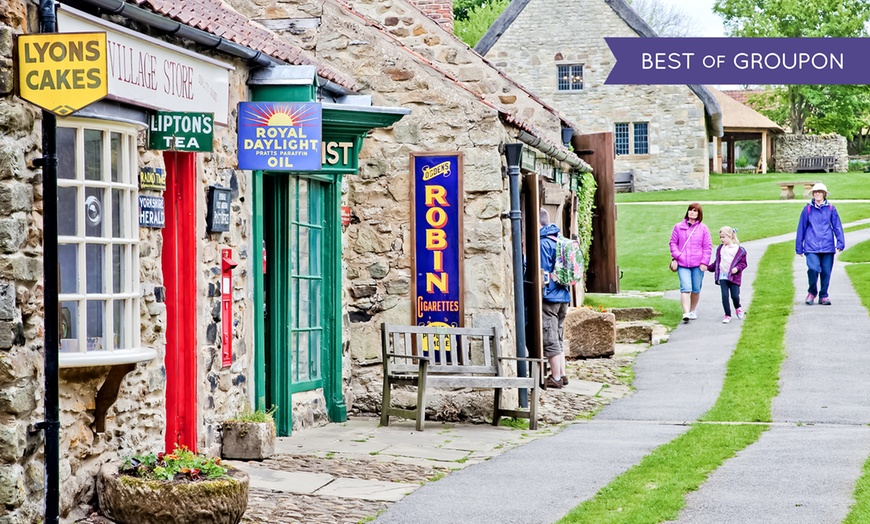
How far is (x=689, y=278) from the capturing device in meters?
17.4

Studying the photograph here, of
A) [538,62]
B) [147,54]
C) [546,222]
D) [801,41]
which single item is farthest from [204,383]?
[538,62]

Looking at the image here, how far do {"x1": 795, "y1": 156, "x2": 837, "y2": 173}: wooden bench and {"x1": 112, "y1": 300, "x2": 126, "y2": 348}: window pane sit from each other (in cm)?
5288

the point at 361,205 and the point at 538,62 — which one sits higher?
the point at 538,62

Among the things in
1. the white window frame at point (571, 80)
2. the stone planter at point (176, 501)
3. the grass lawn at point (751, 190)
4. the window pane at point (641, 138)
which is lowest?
the stone planter at point (176, 501)

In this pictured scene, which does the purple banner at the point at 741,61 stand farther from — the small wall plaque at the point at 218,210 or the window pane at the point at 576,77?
the window pane at the point at 576,77

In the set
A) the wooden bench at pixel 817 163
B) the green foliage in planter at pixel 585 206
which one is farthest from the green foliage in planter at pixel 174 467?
the wooden bench at pixel 817 163

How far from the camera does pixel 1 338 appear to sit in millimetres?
5754

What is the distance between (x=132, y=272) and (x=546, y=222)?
672 cm

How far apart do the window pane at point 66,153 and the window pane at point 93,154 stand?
0.40ft

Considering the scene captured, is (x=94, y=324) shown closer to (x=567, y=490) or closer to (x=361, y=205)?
(x=567, y=490)

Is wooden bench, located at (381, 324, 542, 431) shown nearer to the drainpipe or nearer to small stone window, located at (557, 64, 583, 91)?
the drainpipe

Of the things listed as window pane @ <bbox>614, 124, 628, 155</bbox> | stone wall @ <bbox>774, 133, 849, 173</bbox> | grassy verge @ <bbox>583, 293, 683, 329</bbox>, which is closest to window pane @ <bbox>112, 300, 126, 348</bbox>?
grassy verge @ <bbox>583, 293, 683, 329</bbox>

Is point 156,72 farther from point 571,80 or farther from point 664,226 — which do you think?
point 571,80

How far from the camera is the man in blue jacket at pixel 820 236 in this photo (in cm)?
1739
